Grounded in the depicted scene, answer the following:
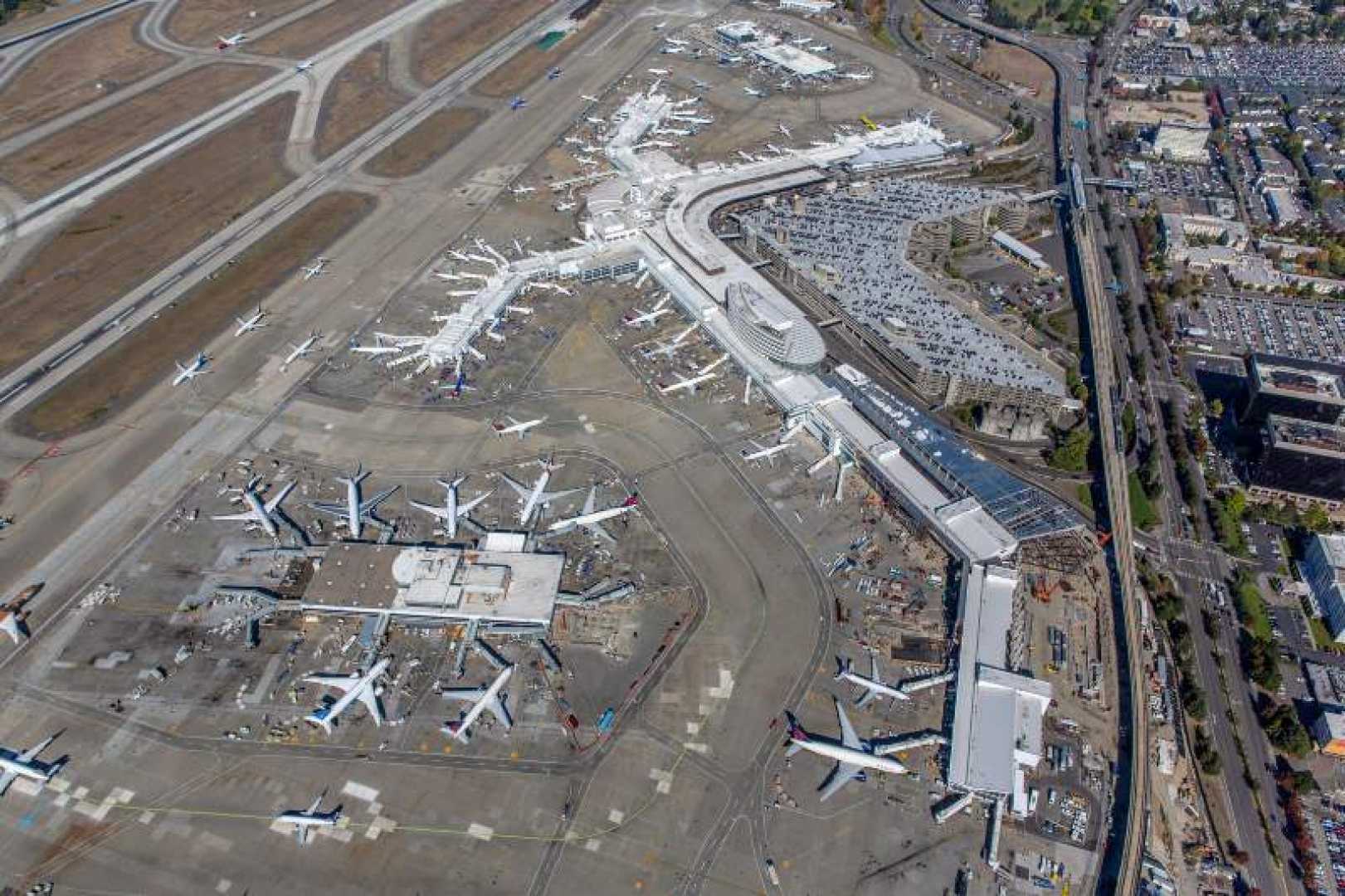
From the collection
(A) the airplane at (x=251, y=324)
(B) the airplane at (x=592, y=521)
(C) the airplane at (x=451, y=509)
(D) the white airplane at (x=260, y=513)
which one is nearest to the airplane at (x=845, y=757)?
(B) the airplane at (x=592, y=521)

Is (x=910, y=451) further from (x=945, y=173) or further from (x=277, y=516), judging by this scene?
(x=945, y=173)

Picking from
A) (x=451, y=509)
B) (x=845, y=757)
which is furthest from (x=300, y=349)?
(x=845, y=757)

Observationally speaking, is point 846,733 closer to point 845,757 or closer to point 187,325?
point 845,757

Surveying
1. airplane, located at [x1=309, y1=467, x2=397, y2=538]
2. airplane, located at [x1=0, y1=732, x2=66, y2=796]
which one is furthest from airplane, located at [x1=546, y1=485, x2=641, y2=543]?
airplane, located at [x1=0, y1=732, x2=66, y2=796]

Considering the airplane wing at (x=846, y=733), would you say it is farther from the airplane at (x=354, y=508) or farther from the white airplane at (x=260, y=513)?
the white airplane at (x=260, y=513)

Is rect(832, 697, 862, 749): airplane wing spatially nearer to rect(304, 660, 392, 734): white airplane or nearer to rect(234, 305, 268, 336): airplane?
rect(304, 660, 392, 734): white airplane

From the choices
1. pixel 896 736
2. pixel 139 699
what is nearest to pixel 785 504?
pixel 896 736
